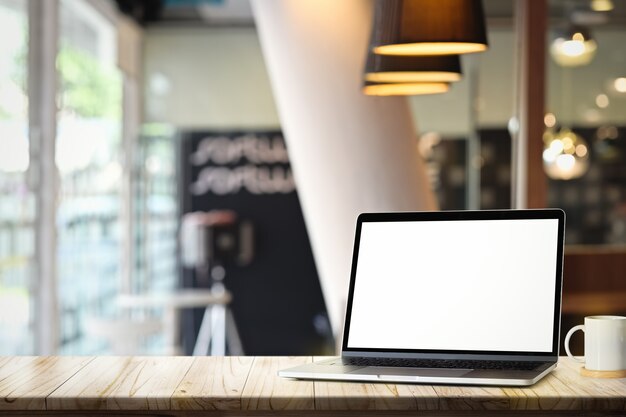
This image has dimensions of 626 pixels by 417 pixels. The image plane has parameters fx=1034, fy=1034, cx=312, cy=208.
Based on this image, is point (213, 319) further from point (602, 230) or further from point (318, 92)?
point (318, 92)

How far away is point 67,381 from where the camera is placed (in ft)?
5.97

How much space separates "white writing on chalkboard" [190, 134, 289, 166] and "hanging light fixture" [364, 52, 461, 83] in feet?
19.0

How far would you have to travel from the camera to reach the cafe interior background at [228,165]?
4.58 meters

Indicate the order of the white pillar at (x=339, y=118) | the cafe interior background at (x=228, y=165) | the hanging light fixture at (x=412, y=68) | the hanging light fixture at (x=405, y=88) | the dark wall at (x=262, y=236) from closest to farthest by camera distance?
the hanging light fixture at (x=412, y=68) < the hanging light fixture at (x=405, y=88) < the white pillar at (x=339, y=118) < the cafe interior background at (x=228, y=165) < the dark wall at (x=262, y=236)

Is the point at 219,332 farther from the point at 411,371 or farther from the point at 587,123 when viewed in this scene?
the point at 411,371

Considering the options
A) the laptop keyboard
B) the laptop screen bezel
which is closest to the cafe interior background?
the laptop screen bezel

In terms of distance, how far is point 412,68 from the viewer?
2.88 metres

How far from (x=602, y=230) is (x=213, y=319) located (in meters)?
3.51

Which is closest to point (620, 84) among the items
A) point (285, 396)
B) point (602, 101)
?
point (602, 101)

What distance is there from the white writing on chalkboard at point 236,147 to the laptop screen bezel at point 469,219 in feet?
22.0

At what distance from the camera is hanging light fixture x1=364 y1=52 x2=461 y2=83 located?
2871 mm

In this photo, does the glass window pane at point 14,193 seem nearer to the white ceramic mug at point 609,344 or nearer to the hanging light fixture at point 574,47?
the hanging light fixture at point 574,47

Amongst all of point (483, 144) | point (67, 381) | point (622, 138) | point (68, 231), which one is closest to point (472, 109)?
point (483, 144)

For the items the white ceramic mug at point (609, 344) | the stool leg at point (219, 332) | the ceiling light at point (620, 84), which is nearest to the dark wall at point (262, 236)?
the stool leg at point (219, 332)
